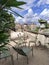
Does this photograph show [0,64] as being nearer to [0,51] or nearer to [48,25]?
[0,51]

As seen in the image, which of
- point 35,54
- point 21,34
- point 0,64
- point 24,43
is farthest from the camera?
point 21,34

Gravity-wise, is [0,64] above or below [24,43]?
below

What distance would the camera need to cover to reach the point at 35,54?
2928 millimetres

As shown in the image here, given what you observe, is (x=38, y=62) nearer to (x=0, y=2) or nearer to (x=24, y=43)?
(x=24, y=43)

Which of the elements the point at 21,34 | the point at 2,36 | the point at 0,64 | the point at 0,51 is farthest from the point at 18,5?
the point at 21,34

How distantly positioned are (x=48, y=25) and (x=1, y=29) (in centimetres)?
298

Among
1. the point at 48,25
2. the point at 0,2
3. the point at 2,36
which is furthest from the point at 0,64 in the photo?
the point at 48,25

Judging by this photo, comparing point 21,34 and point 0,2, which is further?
point 21,34

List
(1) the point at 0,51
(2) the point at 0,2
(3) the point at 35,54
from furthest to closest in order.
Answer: (3) the point at 35,54, (1) the point at 0,51, (2) the point at 0,2

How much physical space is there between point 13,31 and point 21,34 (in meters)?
0.32

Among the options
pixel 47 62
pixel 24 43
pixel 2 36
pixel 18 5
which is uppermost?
pixel 18 5

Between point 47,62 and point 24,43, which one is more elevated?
point 24,43

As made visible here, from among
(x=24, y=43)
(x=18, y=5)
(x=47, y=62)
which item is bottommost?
(x=47, y=62)

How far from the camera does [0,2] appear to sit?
46.8 inches
